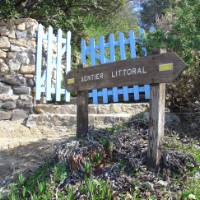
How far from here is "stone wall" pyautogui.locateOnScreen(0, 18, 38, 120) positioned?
715cm

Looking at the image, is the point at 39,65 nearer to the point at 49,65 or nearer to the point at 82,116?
the point at 49,65

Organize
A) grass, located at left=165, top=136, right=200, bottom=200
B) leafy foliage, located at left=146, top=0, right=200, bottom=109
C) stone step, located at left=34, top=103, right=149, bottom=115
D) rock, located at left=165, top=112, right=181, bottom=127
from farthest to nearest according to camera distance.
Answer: stone step, located at left=34, top=103, right=149, bottom=115 < rock, located at left=165, top=112, right=181, bottom=127 < leafy foliage, located at left=146, top=0, right=200, bottom=109 < grass, located at left=165, top=136, right=200, bottom=200

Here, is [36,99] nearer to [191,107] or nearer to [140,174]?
[191,107]

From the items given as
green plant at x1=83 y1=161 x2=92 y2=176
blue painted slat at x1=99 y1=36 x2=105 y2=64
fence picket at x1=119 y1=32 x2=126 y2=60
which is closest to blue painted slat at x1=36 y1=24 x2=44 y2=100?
blue painted slat at x1=99 y1=36 x2=105 y2=64

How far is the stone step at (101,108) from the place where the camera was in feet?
21.3

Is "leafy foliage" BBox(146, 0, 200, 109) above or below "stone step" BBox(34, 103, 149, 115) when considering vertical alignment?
above

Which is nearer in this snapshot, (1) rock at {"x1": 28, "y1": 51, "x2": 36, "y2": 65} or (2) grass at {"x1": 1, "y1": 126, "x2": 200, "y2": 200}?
(2) grass at {"x1": 1, "y1": 126, "x2": 200, "y2": 200}

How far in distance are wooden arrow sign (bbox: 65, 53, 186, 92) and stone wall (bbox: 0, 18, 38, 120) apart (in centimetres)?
256

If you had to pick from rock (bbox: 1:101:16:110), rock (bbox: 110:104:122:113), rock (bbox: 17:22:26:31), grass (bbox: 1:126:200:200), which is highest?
rock (bbox: 17:22:26:31)

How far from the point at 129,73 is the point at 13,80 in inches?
150

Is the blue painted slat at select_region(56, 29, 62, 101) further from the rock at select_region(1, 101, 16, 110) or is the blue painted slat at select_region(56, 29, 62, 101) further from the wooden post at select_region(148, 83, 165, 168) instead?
the wooden post at select_region(148, 83, 165, 168)

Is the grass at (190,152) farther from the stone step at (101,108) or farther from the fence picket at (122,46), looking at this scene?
the fence picket at (122,46)

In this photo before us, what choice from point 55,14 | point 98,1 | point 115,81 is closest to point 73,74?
point 115,81

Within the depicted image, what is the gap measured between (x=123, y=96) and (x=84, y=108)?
2.49 metres
